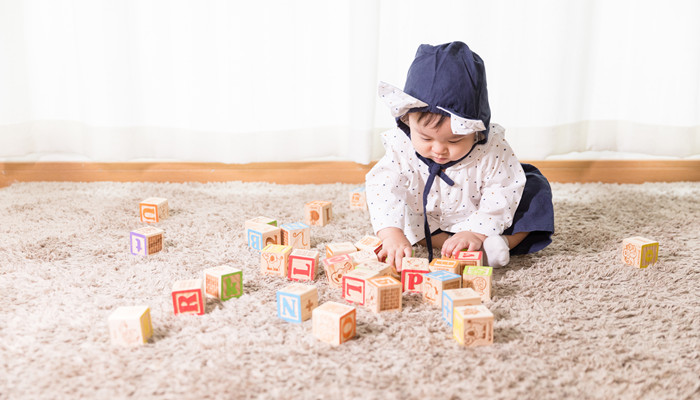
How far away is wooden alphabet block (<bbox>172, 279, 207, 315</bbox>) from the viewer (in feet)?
3.33

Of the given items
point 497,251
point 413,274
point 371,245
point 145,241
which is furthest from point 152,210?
point 497,251

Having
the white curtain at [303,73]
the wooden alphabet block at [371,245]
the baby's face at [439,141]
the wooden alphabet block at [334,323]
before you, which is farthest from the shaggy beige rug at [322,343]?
the white curtain at [303,73]

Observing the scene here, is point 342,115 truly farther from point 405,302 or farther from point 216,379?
point 216,379

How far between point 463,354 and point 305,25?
1318 millimetres

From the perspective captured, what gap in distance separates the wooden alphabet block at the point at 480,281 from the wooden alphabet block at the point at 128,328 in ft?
1.91

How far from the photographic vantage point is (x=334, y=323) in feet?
3.04

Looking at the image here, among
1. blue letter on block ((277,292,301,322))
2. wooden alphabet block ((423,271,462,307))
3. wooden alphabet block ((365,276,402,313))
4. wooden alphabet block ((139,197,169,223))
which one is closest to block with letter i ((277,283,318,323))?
blue letter on block ((277,292,301,322))

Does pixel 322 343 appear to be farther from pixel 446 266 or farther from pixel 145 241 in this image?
pixel 145 241

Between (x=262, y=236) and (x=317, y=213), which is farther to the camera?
(x=317, y=213)

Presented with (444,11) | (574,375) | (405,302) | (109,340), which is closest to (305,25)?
(444,11)

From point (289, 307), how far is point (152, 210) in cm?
73

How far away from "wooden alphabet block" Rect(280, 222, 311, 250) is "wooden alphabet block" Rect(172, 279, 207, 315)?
0.35 meters

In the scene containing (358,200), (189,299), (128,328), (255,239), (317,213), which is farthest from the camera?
(358,200)

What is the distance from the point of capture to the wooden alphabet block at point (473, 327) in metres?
0.92
